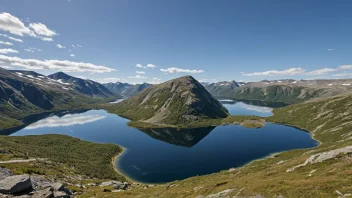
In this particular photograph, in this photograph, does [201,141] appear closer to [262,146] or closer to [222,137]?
[222,137]

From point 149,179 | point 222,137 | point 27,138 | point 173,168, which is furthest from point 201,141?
point 27,138

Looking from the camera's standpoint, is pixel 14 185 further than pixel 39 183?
No

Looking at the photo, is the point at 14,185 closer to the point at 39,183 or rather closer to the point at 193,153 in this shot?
the point at 39,183

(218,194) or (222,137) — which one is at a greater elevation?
(218,194)

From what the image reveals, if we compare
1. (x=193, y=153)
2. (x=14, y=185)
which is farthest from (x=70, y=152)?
(x=14, y=185)

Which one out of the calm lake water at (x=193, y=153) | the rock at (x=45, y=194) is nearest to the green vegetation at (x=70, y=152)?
the calm lake water at (x=193, y=153)

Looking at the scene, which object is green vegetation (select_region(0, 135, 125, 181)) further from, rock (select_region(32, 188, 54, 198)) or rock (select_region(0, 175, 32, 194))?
rock (select_region(32, 188, 54, 198))

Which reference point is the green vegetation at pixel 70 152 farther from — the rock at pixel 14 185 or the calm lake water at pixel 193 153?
the rock at pixel 14 185

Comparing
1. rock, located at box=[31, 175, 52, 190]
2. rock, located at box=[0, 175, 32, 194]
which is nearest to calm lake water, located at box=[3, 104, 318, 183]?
rock, located at box=[31, 175, 52, 190]
